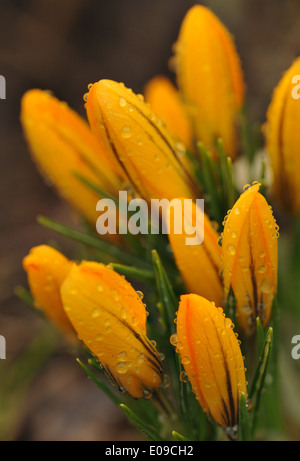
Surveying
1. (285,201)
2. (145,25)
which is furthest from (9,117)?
(285,201)

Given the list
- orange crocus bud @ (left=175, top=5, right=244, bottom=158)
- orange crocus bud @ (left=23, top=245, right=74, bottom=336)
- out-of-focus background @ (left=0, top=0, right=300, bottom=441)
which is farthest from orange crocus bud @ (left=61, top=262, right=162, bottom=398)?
out-of-focus background @ (left=0, top=0, right=300, bottom=441)

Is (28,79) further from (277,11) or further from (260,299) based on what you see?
(260,299)

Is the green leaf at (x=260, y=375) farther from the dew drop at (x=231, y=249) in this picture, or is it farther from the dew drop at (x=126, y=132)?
the dew drop at (x=126, y=132)

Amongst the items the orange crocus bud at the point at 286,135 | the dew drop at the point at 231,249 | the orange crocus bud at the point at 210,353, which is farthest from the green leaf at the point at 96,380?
the orange crocus bud at the point at 286,135

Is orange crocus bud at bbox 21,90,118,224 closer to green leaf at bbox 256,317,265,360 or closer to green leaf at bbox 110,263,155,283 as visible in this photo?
green leaf at bbox 110,263,155,283

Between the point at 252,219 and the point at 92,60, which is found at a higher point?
the point at 92,60
